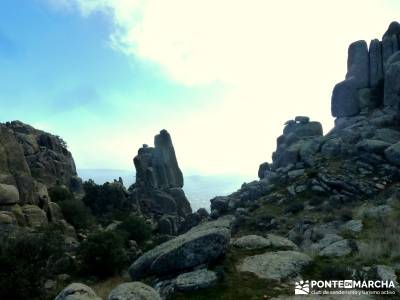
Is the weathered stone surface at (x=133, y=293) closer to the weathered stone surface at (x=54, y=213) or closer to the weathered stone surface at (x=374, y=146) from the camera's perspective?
the weathered stone surface at (x=374, y=146)

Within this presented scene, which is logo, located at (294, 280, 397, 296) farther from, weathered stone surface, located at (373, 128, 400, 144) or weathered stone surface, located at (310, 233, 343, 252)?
weathered stone surface, located at (373, 128, 400, 144)

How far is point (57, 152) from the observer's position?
81.2 metres

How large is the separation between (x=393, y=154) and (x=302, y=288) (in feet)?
86.1

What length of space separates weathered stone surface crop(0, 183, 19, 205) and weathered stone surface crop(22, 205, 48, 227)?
1466mm

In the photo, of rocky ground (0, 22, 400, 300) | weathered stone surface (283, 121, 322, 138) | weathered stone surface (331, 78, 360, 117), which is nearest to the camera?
rocky ground (0, 22, 400, 300)

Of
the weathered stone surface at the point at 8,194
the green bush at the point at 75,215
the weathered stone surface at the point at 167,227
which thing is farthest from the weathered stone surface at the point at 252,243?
the weathered stone surface at the point at 167,227

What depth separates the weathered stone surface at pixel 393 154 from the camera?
120 feet

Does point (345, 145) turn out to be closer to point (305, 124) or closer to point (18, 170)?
point (305, 124)

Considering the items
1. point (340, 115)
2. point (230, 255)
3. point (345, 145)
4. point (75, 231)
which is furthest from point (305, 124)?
point (230, 255)

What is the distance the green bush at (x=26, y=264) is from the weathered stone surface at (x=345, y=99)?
44.4m

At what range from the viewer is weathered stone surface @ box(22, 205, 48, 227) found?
41.8 meters

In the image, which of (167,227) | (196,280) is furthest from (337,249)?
(167,227)

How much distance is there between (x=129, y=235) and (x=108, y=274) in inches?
919

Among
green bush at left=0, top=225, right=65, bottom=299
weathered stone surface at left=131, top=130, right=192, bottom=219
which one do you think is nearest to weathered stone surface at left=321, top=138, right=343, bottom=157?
green bush at left=0, top=225, right=65, bottom=299
